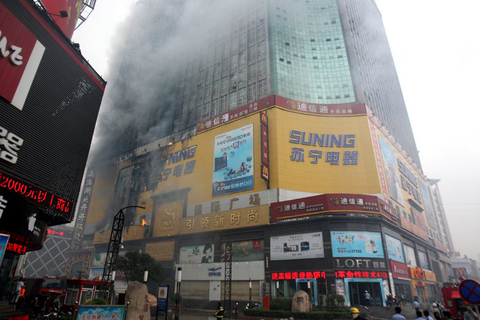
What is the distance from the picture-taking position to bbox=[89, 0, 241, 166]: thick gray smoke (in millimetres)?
65062

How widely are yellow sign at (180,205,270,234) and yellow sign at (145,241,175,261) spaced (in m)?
3.49

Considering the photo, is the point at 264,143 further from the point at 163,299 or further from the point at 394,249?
the point at 163,299

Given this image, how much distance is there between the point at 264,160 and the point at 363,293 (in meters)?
20.6

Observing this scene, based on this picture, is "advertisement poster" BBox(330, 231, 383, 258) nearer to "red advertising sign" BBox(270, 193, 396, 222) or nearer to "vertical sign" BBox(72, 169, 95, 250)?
"red advertising sign" BBox(270, 193, 396, 222)

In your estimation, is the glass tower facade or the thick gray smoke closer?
the glass tower facade

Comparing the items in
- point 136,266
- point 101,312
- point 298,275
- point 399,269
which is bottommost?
point 101,312

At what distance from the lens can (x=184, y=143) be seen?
5656cm

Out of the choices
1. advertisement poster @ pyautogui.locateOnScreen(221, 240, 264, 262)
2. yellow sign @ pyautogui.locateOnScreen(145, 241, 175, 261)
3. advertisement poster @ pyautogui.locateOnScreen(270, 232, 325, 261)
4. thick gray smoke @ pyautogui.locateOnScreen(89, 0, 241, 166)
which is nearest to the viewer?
advertisement poster @ pyautogui.locateOnScreen(270, 232, 325, 261)

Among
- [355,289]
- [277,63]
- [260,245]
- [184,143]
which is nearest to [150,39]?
[184,143]

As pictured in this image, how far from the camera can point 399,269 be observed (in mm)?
36969

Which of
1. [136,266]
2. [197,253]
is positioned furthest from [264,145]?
[136,266]

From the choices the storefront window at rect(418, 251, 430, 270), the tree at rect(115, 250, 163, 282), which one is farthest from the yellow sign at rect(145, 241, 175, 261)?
the storefront window at rect(418, 251, 430, 270)

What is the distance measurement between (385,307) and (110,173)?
6027cm

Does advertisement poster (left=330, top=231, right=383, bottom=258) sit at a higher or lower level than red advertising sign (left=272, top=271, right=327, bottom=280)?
higher
